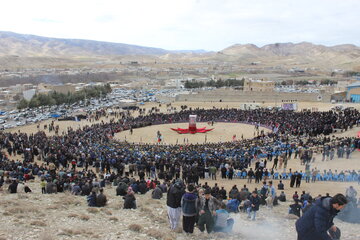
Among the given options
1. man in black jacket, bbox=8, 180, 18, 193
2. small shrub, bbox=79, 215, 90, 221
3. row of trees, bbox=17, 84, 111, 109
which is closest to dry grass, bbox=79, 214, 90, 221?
small shrub, bbox=79, 215, 90, 221

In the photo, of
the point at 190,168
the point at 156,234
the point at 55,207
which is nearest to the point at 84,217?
the point at 55,207

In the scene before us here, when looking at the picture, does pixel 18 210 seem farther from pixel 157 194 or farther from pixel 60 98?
pixel 60 98

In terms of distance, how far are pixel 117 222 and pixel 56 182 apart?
18.9 feet

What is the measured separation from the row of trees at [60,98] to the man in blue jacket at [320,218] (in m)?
70.3

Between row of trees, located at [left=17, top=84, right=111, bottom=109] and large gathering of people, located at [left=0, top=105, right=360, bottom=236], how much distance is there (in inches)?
1287

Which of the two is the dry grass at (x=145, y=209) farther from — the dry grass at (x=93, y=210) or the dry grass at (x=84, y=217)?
the dry grass at (x=84, y=217)

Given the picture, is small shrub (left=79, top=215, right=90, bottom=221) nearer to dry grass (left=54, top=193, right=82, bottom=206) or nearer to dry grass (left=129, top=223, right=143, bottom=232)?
dry grass (left=129, top=223, right=143, bottom=232)

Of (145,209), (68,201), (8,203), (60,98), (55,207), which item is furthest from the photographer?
(60,98)

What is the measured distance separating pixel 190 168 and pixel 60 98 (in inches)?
2468

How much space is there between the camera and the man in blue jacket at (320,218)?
218 inches

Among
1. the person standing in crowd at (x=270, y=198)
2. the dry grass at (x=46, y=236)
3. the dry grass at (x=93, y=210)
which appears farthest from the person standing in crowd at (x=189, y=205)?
the person standing in crowd at (x=270, y=198)

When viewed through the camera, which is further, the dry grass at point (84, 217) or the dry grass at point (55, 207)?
the dry grass at point (55, 207)

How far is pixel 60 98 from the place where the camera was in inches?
3022

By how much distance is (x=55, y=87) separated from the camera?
88125 mm
